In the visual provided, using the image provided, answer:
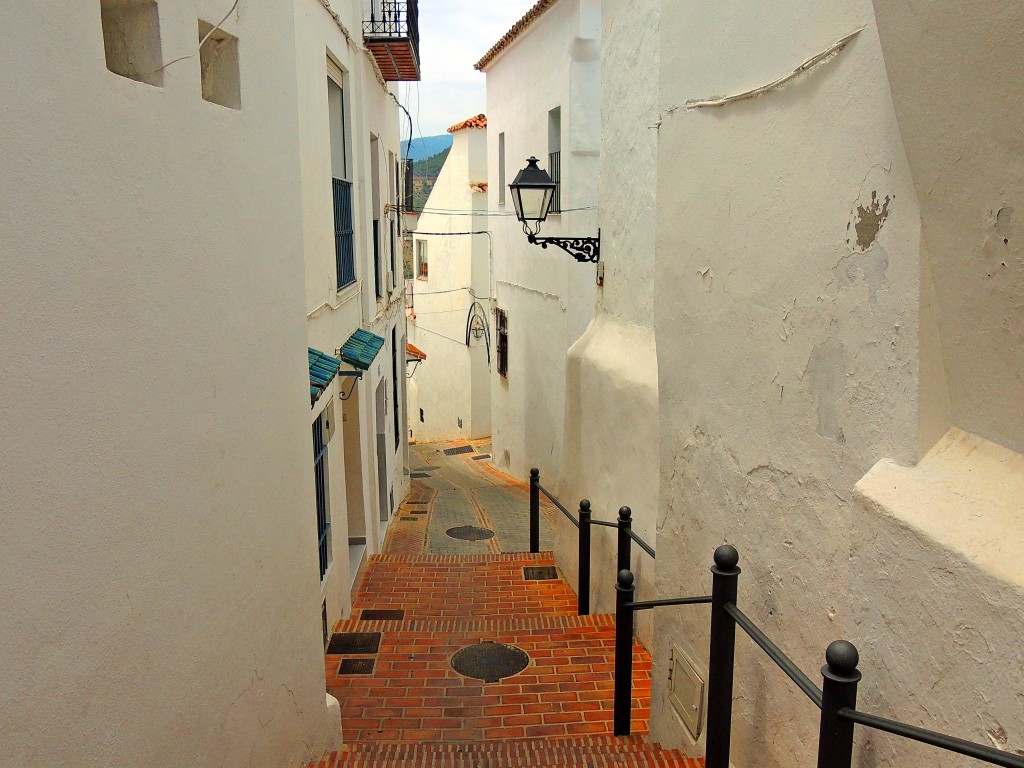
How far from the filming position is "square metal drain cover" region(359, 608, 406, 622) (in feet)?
27.4

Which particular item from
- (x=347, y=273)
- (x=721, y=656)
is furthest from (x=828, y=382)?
(x=347, y=273)

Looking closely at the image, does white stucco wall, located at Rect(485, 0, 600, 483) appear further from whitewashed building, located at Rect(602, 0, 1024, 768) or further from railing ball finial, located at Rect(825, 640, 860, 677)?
railing ball finial, located at Rect(825, 640, 860, 677)

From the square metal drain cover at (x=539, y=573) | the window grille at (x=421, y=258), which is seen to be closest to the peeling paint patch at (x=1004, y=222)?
the square metal drain cover at (x=539, y=573)

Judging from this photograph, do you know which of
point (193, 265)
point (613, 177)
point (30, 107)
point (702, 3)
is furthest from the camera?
point (613, 177)

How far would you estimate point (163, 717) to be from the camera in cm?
304

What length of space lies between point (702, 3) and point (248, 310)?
2.61 m

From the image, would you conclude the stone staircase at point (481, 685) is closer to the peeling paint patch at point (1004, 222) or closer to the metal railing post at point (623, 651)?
the metal railing post at point (623, 651)

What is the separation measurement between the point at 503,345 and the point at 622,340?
11.8 m

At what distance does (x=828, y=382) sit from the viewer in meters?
3.42

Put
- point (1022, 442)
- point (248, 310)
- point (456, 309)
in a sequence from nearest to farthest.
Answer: point (1022, 442), point (248, 310), point (456, 309)

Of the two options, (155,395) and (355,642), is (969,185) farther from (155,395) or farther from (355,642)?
(355,642)

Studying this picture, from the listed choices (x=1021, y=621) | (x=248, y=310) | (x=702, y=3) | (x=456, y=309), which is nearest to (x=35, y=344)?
(x=248, y=310)

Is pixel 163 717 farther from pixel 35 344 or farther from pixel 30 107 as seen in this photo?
pixel 30 107

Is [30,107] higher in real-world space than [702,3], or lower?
lower
